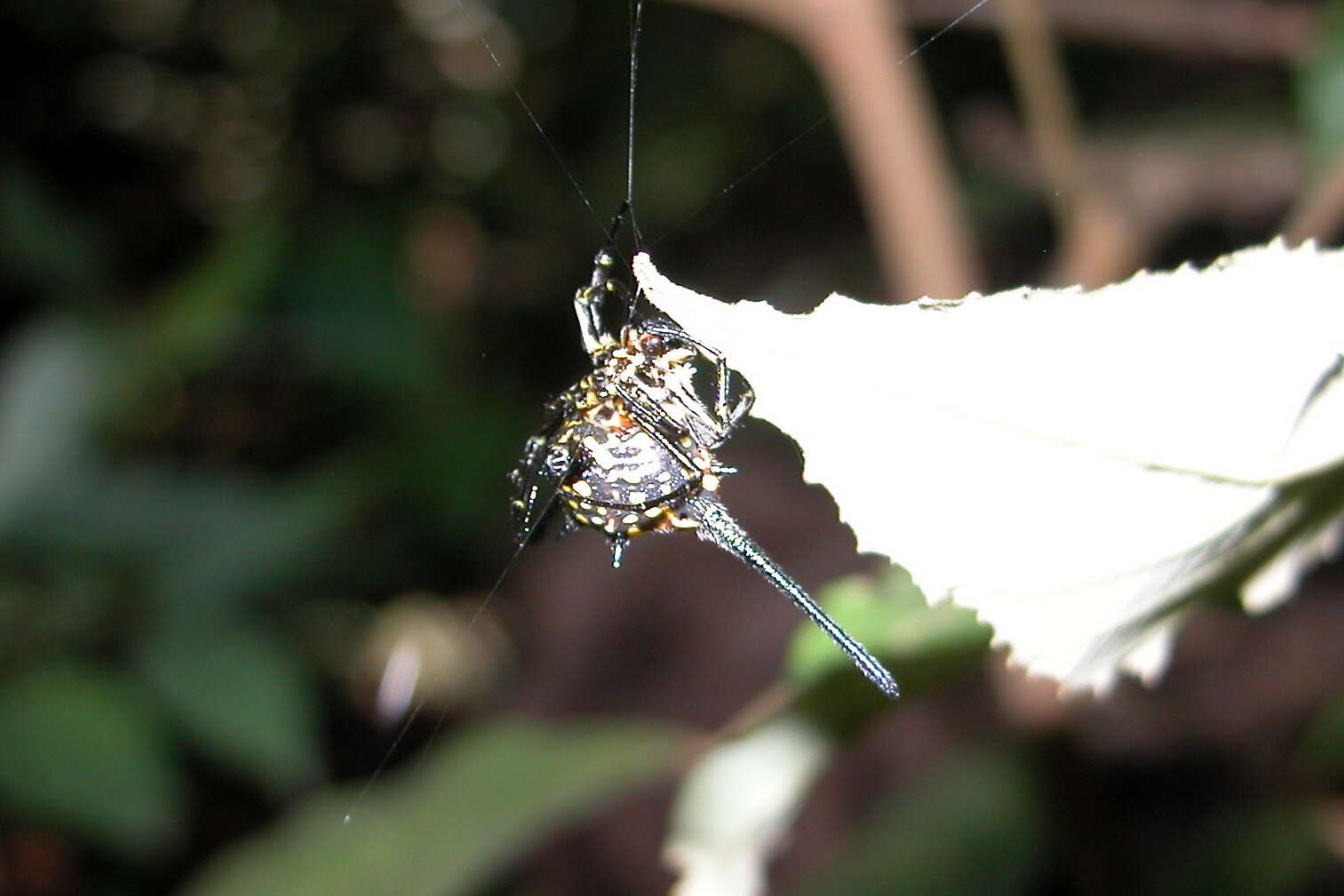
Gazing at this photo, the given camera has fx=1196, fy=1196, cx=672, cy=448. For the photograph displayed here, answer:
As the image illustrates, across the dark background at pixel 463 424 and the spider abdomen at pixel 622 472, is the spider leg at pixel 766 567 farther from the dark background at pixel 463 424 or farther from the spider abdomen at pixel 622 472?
the dark background at pixel 463 424

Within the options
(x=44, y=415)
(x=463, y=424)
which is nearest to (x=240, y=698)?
(x=44, y=415)

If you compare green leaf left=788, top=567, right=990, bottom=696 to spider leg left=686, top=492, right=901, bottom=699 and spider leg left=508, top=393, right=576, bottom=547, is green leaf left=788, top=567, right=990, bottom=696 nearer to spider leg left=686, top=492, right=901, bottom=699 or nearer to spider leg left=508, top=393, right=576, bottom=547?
spider leg left=686, top=492, right=901, bottom=699

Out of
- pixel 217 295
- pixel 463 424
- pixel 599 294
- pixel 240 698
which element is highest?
pixel 463 424

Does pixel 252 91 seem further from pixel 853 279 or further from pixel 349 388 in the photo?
pixel 853 279

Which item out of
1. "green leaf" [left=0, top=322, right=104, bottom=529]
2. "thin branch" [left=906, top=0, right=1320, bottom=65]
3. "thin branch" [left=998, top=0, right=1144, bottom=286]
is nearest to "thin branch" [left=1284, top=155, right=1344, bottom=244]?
"thin branch" [left=998, top=0, right=1144, bottom=286]

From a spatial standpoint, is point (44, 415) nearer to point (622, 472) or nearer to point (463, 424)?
point (463, 424)

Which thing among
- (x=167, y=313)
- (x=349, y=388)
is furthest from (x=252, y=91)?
(x=167, y=313)

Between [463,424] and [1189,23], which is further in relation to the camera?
[463,424]
